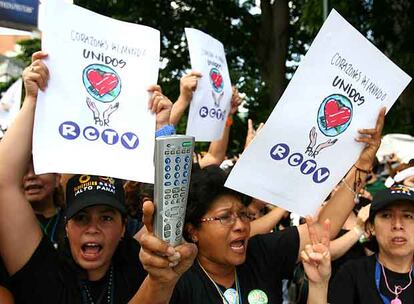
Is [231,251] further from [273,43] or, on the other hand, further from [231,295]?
[273,43]

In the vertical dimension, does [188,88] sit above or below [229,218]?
above

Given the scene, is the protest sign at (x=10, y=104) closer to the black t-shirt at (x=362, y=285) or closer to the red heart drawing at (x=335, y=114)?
the red heart drawing at (x=335, y=114)

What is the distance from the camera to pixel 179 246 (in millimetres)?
1645

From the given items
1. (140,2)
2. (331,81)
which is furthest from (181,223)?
(140,2)

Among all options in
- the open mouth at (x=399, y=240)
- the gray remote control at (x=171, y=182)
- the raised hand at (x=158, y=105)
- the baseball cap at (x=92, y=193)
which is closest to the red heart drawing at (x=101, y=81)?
the raised hand at (x=158, y=105)

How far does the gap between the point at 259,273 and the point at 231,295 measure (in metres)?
0.20

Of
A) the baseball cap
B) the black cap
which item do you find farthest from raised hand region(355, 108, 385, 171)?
the baseball cap

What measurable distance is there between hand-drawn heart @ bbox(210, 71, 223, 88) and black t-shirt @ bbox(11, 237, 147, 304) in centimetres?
180

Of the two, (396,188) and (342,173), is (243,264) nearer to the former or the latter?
(342,173)

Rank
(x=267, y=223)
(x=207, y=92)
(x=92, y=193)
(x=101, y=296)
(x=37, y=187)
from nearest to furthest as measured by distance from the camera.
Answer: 1. (x=101, y=296)
2. (x=92, y=193)
3. (x=37, y=187)
4. (x=267, y=223)
5. (x=207, y=92)

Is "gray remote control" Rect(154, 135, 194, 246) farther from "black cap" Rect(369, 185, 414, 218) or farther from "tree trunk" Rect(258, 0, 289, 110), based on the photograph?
"tree trunk" Rect(258, 0, 289, 110)

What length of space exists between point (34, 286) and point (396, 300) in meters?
1.60

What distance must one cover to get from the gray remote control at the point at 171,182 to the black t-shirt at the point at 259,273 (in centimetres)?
73

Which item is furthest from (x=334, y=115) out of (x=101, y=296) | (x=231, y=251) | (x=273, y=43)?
(x=273, y=43)
